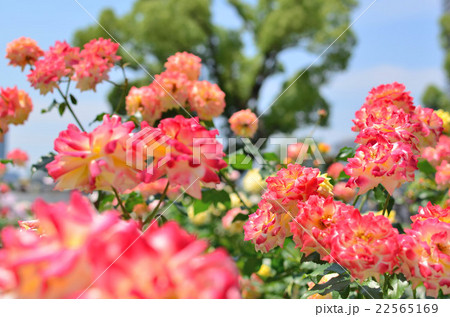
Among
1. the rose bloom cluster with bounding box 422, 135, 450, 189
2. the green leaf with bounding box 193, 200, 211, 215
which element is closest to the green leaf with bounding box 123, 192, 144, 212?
the green leaf with bounding box 193, 200, 211, 215

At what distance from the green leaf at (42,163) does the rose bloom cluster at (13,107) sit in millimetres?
201

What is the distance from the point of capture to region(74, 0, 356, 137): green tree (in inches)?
434

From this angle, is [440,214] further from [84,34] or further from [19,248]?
[84,34]

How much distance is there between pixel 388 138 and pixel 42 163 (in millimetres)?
890

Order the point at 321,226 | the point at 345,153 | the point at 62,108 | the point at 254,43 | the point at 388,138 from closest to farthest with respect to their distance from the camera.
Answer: the point at 321,226 → the point at 388,138 → the point at 345,153 → the point at 62,108 → the point at 254,43

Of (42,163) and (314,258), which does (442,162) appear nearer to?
(314,258)

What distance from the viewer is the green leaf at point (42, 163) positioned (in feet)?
3.66

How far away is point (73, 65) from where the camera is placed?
1229mm

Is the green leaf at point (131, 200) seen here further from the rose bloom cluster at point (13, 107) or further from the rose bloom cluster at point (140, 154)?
the rose bloom cluster at point (140, 154)

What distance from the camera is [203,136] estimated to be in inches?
21.0

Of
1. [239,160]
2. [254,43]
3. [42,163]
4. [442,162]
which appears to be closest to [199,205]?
[239,160]

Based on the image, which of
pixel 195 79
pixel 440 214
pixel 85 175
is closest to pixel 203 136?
pixel 85 175

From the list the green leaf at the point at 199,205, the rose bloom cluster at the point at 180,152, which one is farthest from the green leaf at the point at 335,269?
the green leaf at the point at 199,205

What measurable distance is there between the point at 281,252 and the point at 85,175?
839 mm
